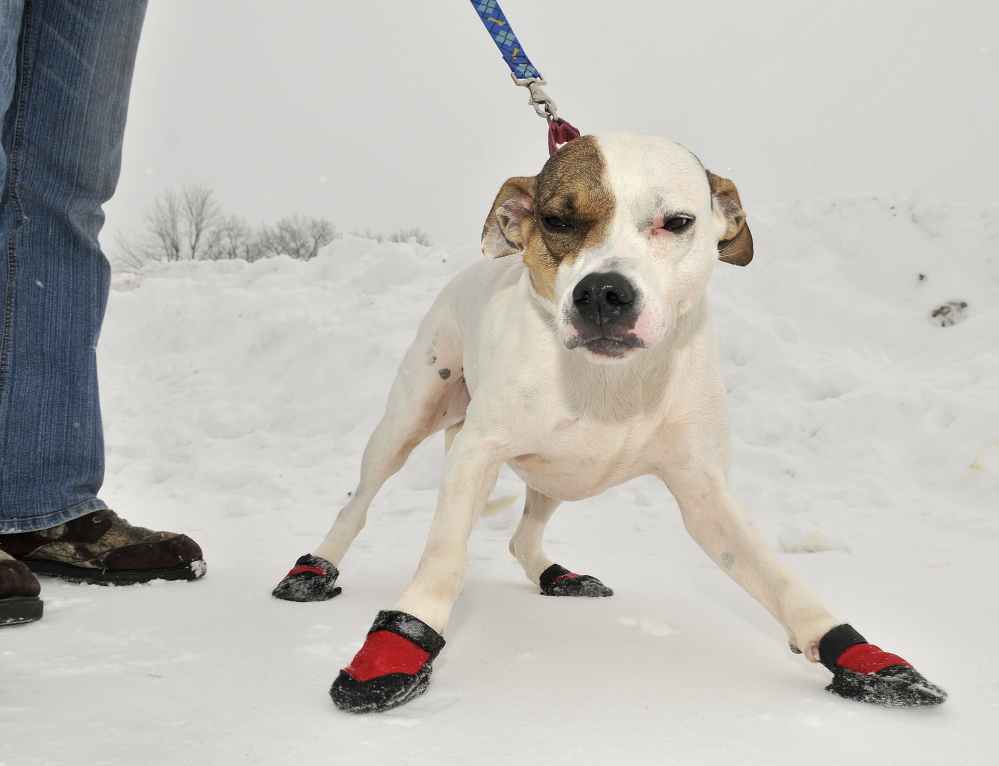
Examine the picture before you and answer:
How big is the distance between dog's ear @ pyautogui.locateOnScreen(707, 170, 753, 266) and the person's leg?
1.99 m

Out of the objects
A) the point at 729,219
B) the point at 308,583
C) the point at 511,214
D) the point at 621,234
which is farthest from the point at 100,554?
the point at 729,219

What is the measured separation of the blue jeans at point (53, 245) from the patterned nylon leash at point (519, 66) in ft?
4.21

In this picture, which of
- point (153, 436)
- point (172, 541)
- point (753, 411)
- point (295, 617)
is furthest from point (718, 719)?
point (153, 436)

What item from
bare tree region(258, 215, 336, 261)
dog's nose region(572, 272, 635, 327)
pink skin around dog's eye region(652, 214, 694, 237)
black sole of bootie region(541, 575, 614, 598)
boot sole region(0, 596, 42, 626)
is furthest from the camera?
bare tree region(258, 215, 336, 261)

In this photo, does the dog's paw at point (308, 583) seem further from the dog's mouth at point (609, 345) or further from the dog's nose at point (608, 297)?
the dog's nose at point (608, 297)

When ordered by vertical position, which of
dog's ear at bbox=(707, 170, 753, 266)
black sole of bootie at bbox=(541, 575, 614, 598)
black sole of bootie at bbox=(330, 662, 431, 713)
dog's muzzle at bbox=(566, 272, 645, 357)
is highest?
dog's ear at bbox=(707, 170, 753, 266)

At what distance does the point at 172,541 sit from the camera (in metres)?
2.71

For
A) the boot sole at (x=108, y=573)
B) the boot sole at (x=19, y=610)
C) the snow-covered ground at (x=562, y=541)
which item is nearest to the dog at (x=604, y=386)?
the snow-covered ground at (x=562, y=541)

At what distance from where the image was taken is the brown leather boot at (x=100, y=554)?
264cm

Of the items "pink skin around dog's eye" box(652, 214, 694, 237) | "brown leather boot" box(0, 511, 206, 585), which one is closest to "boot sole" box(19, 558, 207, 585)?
"brown leather boot" box(0, 511, 206, 585)

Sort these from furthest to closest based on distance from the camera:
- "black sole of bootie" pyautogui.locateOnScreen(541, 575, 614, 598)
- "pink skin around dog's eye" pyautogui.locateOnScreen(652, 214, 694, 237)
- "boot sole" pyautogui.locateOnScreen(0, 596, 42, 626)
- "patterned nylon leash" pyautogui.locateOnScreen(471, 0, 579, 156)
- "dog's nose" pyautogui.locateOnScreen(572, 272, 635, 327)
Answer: "black sole of bootie" pyautogui.locateOnScreen(541, 575, 614, 598) < "patterned nylon leash" pyautogui.locateOnScreen(471, 0, 579, 156) < "boot sole" pyautogui.locateOnScreen(0, 596, 42, 626) < "pink skin around dog's eye" pyautogui.locateOnScreen(652, 214, 694, 237) < "dog's nose" pyautogui.locateOnScreen(572, 272, 635, 327)

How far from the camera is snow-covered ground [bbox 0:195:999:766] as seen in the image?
1578mm

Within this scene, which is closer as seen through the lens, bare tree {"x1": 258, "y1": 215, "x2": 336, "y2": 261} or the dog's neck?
the dog's neck

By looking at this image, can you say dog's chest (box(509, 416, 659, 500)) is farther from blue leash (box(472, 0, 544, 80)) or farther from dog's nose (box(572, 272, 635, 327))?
blue leash (box(472, 0, 544, 80))
